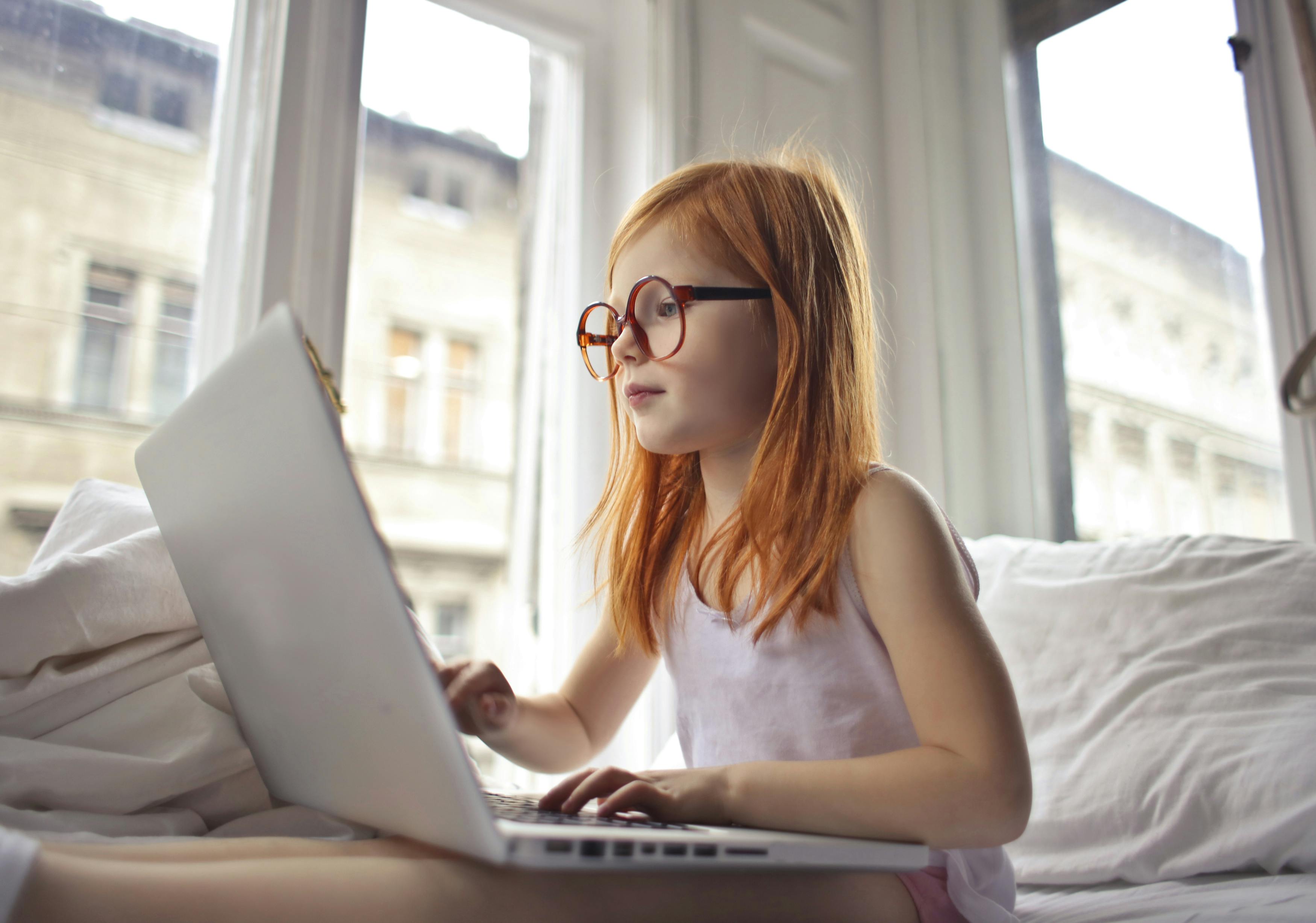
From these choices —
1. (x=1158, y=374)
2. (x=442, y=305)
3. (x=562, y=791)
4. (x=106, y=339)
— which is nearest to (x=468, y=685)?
(x=562, y=791)

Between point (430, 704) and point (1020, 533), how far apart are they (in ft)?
5.37

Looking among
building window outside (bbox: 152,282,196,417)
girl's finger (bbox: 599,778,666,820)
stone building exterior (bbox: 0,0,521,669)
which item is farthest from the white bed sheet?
building window outside (bbox: 152,282,196,417)

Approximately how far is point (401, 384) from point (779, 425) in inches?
34.4

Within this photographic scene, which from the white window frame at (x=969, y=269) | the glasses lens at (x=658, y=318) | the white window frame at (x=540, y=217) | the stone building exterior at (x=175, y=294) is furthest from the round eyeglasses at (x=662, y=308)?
the white window frame at (x=969, y=269)

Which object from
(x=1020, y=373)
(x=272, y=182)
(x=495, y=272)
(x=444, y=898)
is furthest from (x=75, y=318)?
(x=1020, y=373)

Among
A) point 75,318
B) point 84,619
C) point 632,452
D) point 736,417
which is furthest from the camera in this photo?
point 75,318

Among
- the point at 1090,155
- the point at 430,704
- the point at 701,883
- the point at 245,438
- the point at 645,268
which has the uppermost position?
the point at 1090,155

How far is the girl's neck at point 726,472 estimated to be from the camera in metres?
0.89

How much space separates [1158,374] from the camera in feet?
5.54

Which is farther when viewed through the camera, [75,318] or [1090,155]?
[1090,155]

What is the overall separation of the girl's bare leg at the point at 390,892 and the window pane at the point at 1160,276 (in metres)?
1.34

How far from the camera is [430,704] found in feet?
1.30

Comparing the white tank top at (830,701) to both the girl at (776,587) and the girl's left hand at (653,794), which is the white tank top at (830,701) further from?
the girl's left hand at (653,794)

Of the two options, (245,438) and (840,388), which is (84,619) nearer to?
(245,438)
